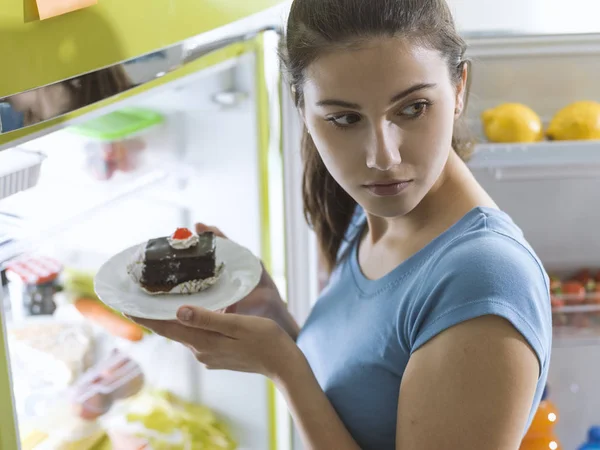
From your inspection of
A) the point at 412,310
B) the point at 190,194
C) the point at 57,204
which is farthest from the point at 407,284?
the point at 190,194

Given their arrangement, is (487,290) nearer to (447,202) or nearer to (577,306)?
(447,202)

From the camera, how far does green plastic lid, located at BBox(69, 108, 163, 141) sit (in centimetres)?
137

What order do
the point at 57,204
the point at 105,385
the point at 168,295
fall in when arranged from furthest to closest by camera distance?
1. the point at 105,385
2. the point at 57,204
3. the point at 168,295

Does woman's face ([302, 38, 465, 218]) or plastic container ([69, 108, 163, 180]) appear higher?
woman's face ([302, 38, 465, 218])

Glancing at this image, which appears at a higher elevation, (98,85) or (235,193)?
(98,85)

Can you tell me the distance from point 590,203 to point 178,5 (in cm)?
94

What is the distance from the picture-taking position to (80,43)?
86 centimetres

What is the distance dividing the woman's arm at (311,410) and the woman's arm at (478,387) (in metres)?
0.16

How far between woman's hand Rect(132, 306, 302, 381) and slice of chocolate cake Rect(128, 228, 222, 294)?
9 cm

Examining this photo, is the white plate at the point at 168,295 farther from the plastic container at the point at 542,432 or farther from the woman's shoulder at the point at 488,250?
the plastic container at the point at 542,432

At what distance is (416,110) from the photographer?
0.89m

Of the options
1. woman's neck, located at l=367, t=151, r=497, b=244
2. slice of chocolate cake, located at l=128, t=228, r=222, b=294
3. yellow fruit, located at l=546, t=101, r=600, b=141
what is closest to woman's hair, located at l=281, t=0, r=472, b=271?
woman's neck, located at l=367, t=151, r=497, b=244

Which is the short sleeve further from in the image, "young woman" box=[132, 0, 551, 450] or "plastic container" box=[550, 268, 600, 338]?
"plastic container" box=[550, 268, 600, 338]

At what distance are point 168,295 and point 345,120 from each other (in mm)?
374
